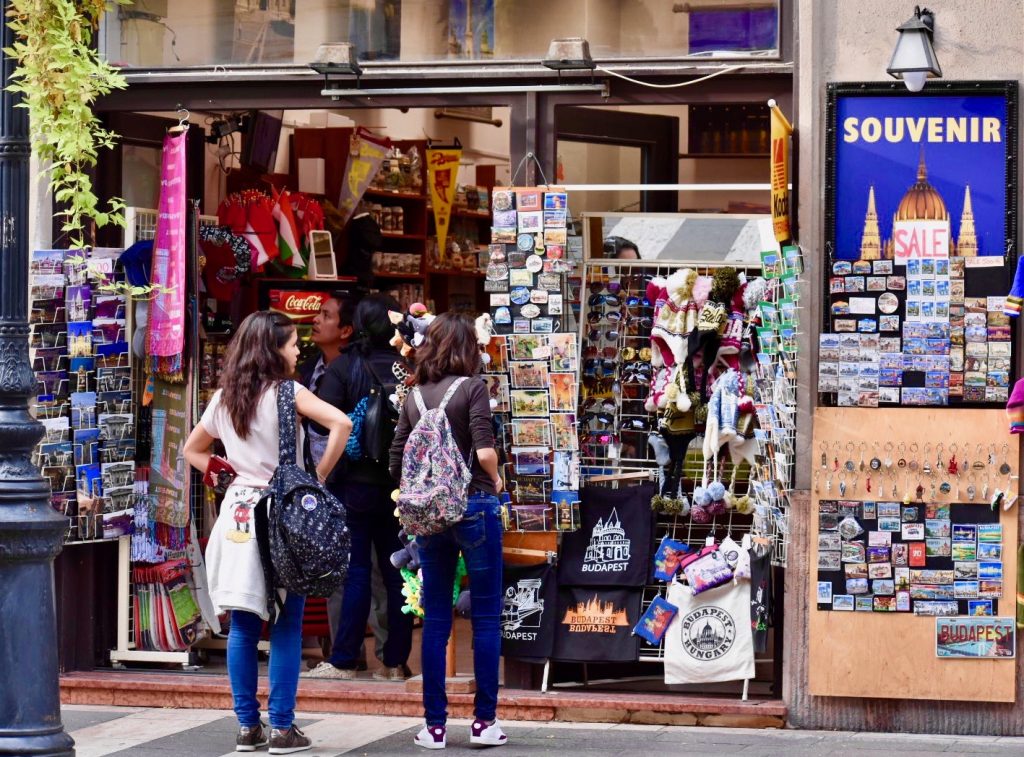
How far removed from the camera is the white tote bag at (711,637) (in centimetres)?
879

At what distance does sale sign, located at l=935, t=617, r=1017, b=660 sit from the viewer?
8352 mm

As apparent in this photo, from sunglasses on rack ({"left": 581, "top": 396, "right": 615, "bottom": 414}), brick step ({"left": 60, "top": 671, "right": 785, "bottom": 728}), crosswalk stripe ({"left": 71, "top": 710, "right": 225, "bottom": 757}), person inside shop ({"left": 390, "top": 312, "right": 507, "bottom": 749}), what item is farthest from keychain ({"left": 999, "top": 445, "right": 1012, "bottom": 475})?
crosswalk stripe ({"left": 71, "top": 710, "right": 225, "bottom": 757})

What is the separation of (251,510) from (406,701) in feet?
5.63

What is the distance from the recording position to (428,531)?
7961mm

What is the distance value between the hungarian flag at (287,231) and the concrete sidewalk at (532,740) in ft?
9.77

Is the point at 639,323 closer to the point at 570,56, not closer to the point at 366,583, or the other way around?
the point at 570,56

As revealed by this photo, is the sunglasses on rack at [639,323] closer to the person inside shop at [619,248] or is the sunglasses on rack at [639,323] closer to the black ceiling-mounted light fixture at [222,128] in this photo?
the person inside shop at [619,248]

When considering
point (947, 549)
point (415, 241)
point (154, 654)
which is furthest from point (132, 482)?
point (947, 549)

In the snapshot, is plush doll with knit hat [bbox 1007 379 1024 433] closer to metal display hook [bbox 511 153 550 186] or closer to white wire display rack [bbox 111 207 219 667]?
metal display hook [bbox 511 153 550 186]

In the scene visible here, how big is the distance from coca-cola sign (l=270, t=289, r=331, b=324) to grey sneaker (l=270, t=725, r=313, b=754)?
3253 millimetres

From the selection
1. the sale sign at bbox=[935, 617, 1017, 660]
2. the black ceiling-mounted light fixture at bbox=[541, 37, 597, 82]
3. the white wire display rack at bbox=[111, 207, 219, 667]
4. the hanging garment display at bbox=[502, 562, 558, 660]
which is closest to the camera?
the sale sign at bbox=[935, 617, 1017, 660]

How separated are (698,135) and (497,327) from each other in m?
2.42

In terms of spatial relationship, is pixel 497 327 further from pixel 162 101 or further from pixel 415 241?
pixel 415 241

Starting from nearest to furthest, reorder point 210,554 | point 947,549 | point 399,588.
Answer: point 210,554 < point 947,549 < point 399,588
